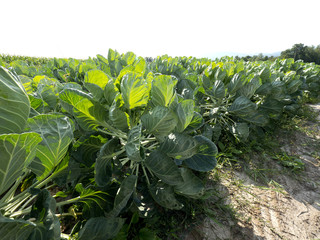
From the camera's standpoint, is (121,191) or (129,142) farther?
(121,191)

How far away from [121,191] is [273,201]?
1754 mm

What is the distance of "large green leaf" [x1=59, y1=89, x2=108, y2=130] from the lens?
0.82m

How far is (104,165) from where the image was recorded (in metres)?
0.92

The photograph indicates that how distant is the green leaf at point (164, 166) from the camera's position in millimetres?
941

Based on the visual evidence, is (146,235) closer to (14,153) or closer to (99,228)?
(99,228)

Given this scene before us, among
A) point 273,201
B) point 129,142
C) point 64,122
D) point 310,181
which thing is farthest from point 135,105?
point 310,181

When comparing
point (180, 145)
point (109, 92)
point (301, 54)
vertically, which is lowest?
point (301, 54)

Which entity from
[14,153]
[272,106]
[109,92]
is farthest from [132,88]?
[272,106]

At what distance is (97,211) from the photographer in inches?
39.5

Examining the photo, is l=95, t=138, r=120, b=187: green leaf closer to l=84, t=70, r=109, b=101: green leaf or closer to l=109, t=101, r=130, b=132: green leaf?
l=109, t=101, r=130, b=132: green leaf

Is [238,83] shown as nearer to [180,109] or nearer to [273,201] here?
[273,201]

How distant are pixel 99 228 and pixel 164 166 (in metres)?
0.43

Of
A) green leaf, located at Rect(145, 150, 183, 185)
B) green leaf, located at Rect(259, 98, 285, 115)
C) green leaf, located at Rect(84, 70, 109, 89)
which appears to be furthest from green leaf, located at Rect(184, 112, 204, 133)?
green leaf, located at Rect(259, 98, 285, 115)

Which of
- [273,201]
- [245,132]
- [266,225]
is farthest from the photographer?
[245,132]
